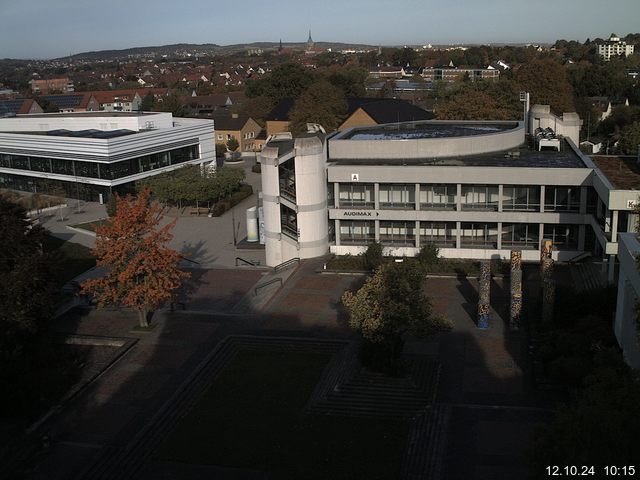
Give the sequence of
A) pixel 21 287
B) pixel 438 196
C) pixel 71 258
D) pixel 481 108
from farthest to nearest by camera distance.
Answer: pixel 481 108 → pixel 71 258 → pixel 438 196 → pixel 21 287

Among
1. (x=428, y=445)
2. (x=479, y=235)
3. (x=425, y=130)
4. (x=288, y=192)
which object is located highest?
(x=425, y=130)

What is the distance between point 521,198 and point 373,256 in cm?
826

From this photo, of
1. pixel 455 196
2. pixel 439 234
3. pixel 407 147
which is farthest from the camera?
pixel 407 147

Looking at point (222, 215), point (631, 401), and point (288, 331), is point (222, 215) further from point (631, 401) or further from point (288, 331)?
point (631, 401)

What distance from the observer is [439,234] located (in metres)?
37.4

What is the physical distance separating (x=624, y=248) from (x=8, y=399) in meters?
19.7

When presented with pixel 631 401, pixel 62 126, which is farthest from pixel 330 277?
pixel 62 126

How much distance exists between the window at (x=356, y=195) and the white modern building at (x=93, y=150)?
2364cm

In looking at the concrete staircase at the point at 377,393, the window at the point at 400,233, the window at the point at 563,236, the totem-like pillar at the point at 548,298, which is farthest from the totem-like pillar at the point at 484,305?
the window at the point at 400,233

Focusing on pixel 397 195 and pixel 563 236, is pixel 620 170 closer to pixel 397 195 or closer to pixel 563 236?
pixel 563 236

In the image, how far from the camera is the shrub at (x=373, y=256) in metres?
34.4

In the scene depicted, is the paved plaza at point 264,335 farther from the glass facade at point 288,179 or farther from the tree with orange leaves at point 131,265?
the glass facade at point 288,179

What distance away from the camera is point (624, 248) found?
22125 millimetres

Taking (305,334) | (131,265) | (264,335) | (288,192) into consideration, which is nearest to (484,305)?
(305,334)
